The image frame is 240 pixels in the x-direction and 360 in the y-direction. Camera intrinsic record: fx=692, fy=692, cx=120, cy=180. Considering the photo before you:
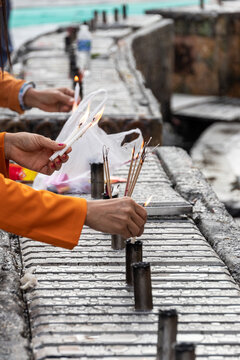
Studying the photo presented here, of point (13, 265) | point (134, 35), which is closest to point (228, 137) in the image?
point (134, 35)

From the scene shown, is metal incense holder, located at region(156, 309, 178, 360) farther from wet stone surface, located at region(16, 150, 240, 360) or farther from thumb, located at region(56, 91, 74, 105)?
thumb, located at region(56, 91, 74, 105)

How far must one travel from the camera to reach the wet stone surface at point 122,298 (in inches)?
105

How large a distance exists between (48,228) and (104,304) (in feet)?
1.43

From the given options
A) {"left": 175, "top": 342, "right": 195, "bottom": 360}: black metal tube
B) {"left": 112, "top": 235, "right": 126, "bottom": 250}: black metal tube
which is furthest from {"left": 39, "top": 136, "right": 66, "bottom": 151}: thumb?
{"left": 175, "top": 342, "right": 195, "bottom": 360}: black metal tube

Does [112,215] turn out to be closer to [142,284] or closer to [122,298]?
[142,284]

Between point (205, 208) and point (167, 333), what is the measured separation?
191 cm

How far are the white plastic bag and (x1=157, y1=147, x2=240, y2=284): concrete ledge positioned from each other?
1.79 feet

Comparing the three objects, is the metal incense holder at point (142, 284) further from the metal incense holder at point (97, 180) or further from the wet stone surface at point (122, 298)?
the metal incense holder at point (97, 180)

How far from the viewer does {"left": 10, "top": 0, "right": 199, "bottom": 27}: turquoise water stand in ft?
96.3

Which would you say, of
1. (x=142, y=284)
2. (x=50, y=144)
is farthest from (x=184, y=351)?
(x=50, y=144)

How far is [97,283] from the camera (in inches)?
126

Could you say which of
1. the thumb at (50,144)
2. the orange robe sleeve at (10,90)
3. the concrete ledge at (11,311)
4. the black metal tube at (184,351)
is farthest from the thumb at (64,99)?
the black metal tube at (184,351)

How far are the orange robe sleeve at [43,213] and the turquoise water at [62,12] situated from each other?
1031 inches

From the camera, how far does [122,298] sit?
307cm
